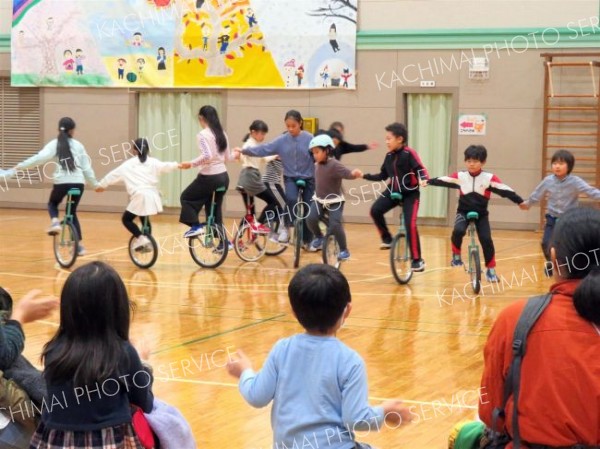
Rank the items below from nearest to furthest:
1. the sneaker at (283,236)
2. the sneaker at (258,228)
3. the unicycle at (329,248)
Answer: the unicycle at (329,248) < the sneaker at (258,228) < the sneaker at (283,236)

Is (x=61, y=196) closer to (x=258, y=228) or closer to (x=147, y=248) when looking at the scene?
(x=147, y=248)

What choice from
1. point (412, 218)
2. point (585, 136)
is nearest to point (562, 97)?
point (585, 136)

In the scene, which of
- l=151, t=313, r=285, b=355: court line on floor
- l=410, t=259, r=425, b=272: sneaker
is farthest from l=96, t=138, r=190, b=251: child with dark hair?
l=151, t=313, r=285, b=355: court line on floor

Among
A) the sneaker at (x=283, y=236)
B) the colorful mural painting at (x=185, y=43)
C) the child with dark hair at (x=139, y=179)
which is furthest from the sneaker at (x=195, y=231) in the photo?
the colorful mural painting at (x=185, y=43)

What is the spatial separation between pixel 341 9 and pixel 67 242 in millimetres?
7371

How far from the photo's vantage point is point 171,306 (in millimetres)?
8500

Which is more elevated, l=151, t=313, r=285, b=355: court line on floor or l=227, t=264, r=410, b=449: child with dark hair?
→ l=227, t=264, r=410, b=449: child with dark hair

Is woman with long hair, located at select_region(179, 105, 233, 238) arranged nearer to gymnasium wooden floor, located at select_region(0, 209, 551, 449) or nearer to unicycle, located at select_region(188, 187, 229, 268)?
unicycle, located at select_region(188, 187, 229, 268)

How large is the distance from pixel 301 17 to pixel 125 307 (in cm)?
1382

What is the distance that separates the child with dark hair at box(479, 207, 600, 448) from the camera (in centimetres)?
249

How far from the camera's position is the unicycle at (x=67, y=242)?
10602mm

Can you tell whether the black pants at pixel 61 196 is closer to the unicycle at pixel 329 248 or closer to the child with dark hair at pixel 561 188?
the unicycle at pixel 329 248

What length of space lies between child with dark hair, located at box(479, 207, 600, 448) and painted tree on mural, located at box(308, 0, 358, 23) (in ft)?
45.8

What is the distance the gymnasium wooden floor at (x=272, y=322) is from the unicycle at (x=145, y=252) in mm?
157
